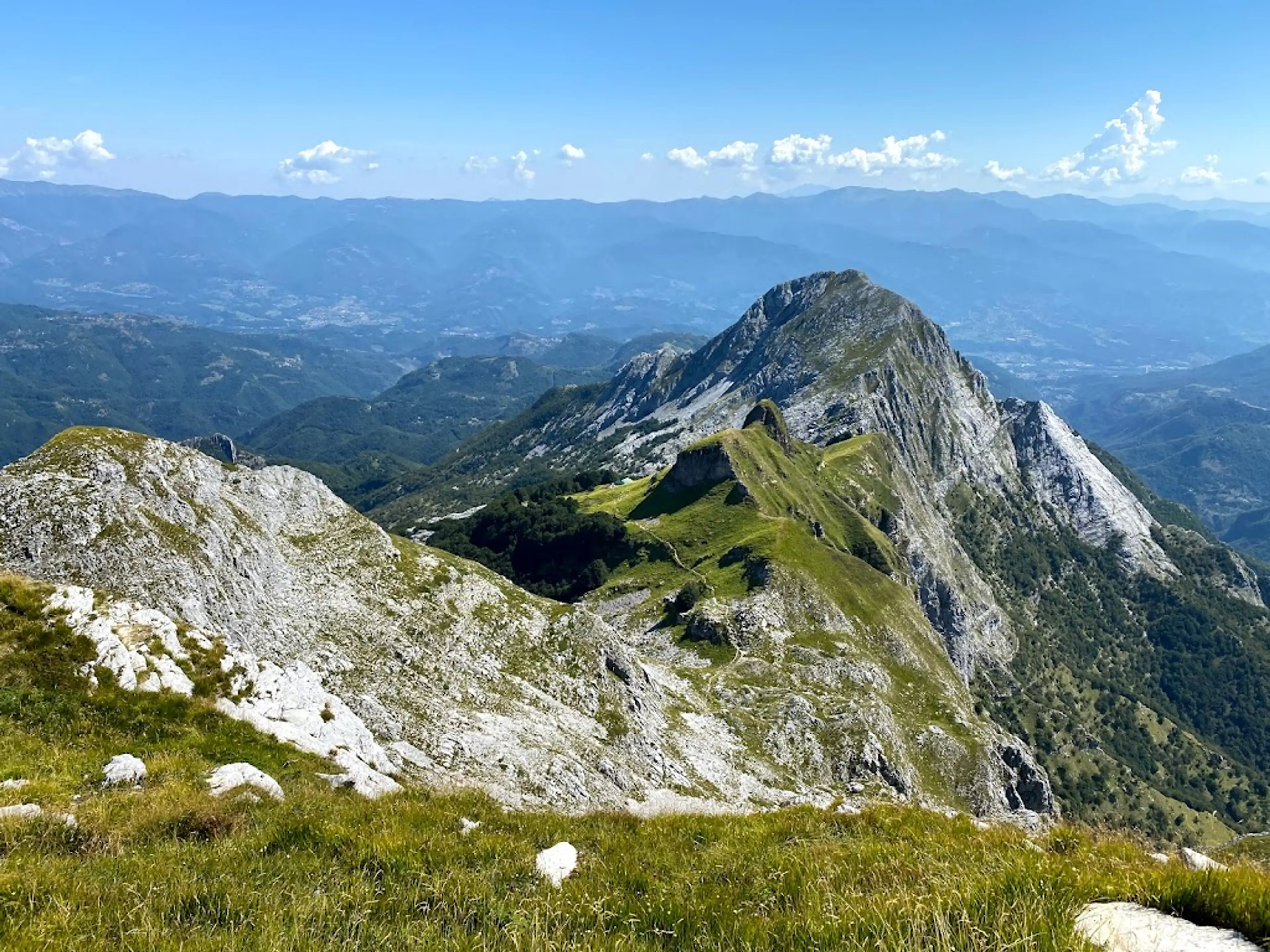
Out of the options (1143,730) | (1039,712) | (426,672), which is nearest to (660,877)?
(426,672)

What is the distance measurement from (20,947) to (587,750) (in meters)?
41.5

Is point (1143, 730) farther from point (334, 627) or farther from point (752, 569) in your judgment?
point (334, 627)

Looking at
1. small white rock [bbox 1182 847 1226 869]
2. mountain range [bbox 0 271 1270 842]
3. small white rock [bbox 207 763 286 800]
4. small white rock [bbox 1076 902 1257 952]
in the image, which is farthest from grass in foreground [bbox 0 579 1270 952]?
mountain range [bbox 0 271 1270 842]

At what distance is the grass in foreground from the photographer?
6.28 meters

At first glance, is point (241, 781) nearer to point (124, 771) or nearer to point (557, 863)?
point (124, 771)

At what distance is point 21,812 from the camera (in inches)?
476

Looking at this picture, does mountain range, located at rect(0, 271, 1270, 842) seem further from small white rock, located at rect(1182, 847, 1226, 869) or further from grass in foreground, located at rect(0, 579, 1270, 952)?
small white rock, located at rect(1182, 847, 1226, 869)

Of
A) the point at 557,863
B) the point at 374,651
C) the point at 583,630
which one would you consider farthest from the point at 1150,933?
the point at 583,630

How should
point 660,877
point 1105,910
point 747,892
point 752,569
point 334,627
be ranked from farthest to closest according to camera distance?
point 752,569 < point 334,627 < point 660,877 < point 747,892 < point 1105,910

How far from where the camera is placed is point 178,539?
1519 inches

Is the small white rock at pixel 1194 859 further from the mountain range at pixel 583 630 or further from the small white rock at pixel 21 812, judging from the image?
the mountain range at pixel 583 630

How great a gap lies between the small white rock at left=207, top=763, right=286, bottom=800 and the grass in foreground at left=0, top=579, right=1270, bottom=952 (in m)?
0.75

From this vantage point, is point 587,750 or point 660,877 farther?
point 587,750

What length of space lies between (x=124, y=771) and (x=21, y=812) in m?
3.79
